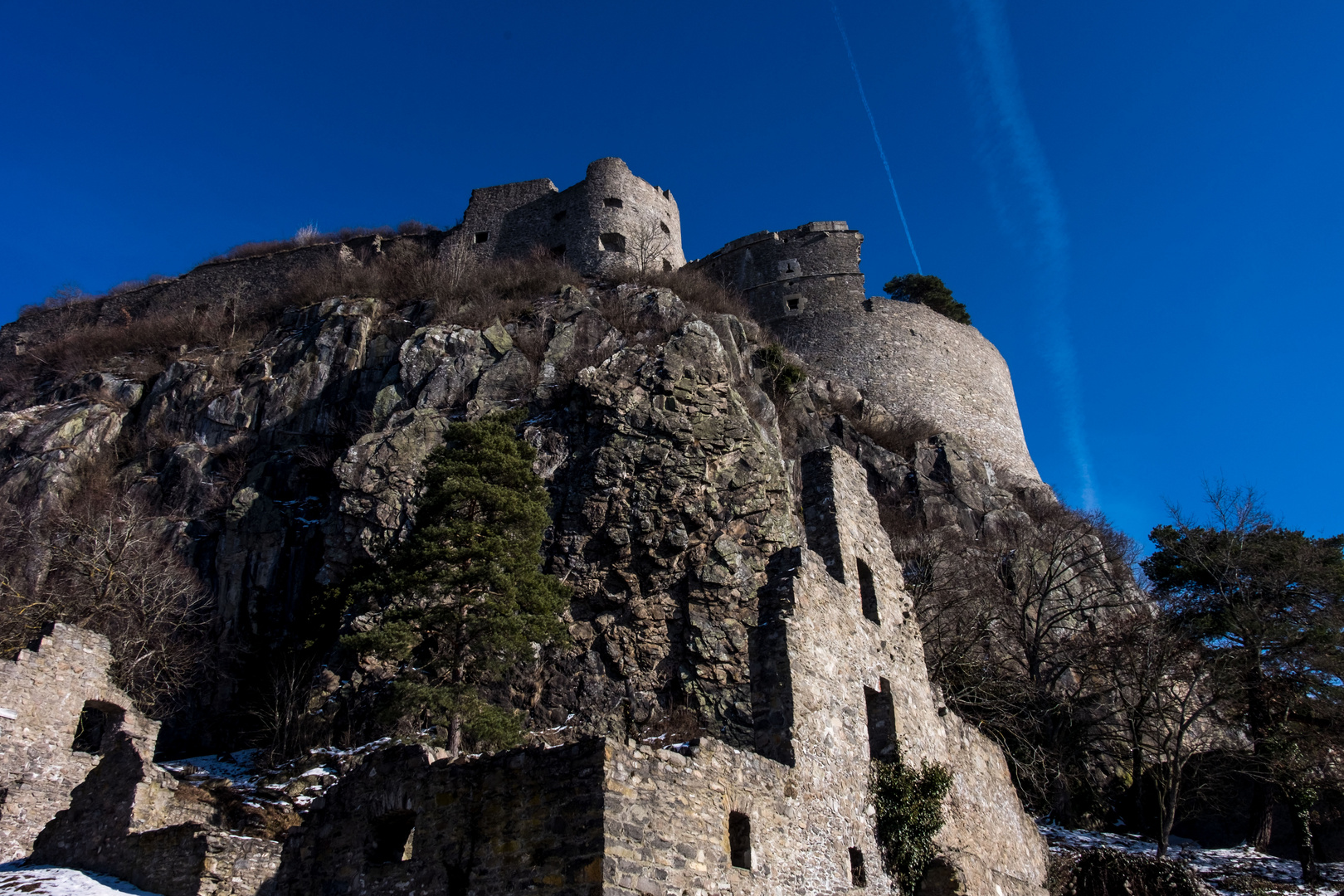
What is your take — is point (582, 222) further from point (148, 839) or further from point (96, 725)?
point (148, 839)

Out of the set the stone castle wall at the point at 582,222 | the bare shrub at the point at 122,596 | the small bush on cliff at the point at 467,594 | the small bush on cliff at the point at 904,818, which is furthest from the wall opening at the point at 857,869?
the stone castle wall at the point at 582,222

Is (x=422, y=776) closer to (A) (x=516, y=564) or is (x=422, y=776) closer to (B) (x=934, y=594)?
(A) (x=516, y=564)

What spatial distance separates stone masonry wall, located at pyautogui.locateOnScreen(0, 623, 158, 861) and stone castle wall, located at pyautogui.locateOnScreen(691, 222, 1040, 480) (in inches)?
1230

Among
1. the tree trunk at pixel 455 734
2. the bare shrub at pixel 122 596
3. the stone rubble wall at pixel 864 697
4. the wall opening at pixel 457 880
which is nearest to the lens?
the wall opening at pixel 457 880

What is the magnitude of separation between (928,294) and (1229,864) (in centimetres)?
3425

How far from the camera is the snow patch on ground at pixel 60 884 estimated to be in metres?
11.5

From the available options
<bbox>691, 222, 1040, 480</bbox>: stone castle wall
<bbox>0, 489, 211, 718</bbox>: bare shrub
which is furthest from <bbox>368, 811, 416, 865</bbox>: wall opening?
<bbox>691, 222, 1040, 480</bbox>: stone castle wall

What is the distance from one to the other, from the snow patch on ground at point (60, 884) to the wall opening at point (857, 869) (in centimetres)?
873

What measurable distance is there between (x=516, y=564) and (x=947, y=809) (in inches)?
353

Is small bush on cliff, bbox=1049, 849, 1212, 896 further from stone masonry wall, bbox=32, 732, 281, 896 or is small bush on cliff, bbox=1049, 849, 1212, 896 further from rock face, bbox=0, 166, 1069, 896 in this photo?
stone masonry wall, bbox=32, 732, 281, 896

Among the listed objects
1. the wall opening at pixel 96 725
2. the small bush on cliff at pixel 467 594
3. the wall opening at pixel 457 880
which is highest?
the small bush on cliff at pixel 467 594

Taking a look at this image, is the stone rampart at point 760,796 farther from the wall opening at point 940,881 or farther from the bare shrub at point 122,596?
the bare shrub at point 122,596

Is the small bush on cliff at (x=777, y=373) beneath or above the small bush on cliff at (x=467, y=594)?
above

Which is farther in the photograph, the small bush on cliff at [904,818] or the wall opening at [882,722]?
the wall opening at [882,722]
